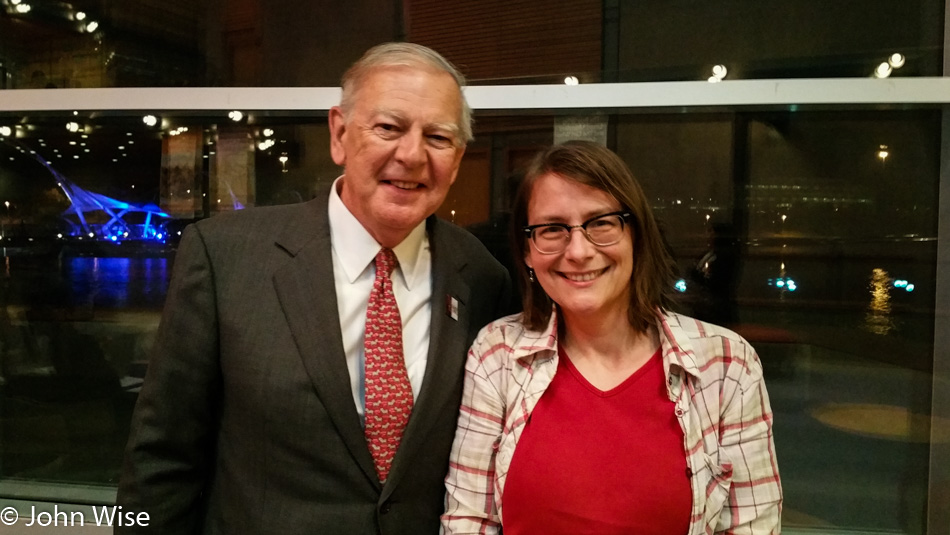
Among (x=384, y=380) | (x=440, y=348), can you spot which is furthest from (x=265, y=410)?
(x=440, y=348)

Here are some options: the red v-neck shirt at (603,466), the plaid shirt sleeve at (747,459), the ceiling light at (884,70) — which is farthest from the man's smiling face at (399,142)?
the ceiling light at (884,70)

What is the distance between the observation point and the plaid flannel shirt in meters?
1.38

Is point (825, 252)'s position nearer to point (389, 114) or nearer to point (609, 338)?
point (609, 338)

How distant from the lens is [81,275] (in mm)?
2742

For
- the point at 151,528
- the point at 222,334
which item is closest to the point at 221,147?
the point at 222,334

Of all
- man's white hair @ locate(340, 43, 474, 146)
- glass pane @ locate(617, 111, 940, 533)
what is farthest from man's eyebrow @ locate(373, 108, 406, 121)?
glass pane @ locate(617, 111, 940, 533)

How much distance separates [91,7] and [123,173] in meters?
0.87

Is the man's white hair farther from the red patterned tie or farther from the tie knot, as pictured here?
the red patterned tie

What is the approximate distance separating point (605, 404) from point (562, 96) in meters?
1.43

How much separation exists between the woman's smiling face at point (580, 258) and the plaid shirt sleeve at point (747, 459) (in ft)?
1.28

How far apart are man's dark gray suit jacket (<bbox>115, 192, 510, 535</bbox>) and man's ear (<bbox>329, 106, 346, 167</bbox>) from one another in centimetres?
19

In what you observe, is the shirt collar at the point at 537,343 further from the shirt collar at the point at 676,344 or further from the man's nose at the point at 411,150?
the man's nose at the point at 411,150

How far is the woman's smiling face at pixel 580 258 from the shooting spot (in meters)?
1.40

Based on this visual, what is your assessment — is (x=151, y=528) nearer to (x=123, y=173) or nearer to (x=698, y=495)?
(x=698, y=495)
